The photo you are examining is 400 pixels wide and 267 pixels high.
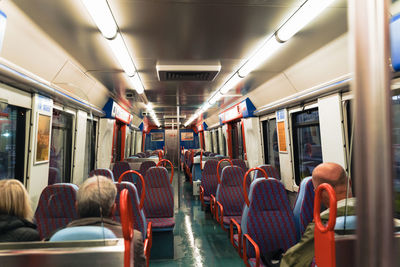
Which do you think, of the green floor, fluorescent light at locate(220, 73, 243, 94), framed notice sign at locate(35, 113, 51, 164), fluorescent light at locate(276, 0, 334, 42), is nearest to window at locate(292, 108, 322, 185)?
fluorescent light at locate(220, 73, 243, 94)

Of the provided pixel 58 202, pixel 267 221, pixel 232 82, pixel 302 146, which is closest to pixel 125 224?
pixel 58 202

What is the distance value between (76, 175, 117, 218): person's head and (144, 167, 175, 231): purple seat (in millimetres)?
2266

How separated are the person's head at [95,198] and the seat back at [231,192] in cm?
269

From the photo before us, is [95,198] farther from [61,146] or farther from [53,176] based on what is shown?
[61,146]

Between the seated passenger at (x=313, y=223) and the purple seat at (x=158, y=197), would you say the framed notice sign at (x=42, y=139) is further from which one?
the seated passenger at (x=313, y=223)

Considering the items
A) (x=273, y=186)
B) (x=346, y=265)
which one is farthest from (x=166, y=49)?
(x=346, y=265)

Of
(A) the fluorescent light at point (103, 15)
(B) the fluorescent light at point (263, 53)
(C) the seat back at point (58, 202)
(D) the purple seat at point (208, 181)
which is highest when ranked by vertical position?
(B) the fluorescent light at point (263, 53)

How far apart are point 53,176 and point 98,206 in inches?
111

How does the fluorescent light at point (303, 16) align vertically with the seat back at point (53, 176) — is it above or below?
above

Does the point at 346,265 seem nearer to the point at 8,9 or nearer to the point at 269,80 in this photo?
Answer: the point at 8,9

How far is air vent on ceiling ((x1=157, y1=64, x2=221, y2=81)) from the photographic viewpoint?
12.5ft

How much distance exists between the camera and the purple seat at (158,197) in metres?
3.68

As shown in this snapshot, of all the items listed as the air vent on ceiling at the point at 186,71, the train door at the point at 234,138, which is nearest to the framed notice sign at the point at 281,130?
the air vent on ceiling at the point at 186,71

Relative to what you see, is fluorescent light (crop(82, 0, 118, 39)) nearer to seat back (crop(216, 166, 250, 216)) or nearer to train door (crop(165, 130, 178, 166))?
seat back (crop(216, 166, 250, 216))
